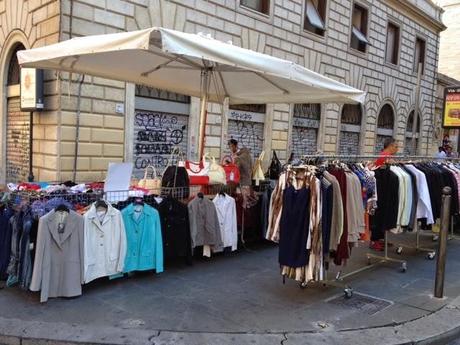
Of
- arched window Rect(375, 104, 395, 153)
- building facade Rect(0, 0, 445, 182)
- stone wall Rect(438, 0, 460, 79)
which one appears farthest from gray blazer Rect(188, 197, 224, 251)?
stone wall Rect(438, 0, 460, 79)

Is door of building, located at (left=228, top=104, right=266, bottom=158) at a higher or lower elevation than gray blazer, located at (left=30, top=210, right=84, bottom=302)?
higher

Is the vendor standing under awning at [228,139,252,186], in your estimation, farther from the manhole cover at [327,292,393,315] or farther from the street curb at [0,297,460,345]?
the street curb at [0,297,460,345]

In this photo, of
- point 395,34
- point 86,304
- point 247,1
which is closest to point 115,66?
point 86,304

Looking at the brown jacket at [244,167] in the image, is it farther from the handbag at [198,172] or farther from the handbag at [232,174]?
the handbag at [198,172]

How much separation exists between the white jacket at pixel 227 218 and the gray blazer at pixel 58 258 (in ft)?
7.13

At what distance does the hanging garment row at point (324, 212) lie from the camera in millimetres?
5023

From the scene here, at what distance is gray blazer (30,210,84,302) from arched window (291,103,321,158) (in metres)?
11.6

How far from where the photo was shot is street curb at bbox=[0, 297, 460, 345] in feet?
13.4

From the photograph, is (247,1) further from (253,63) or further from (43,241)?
(43,241)

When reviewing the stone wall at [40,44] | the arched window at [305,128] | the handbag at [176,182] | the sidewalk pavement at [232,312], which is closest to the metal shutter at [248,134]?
the arched window at [305,128]

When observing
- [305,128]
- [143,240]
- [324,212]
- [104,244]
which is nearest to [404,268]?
[324,212]

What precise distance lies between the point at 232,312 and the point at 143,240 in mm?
1494

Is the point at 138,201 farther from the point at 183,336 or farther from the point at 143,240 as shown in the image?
the point at 183,336

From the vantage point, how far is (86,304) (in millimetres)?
4891
